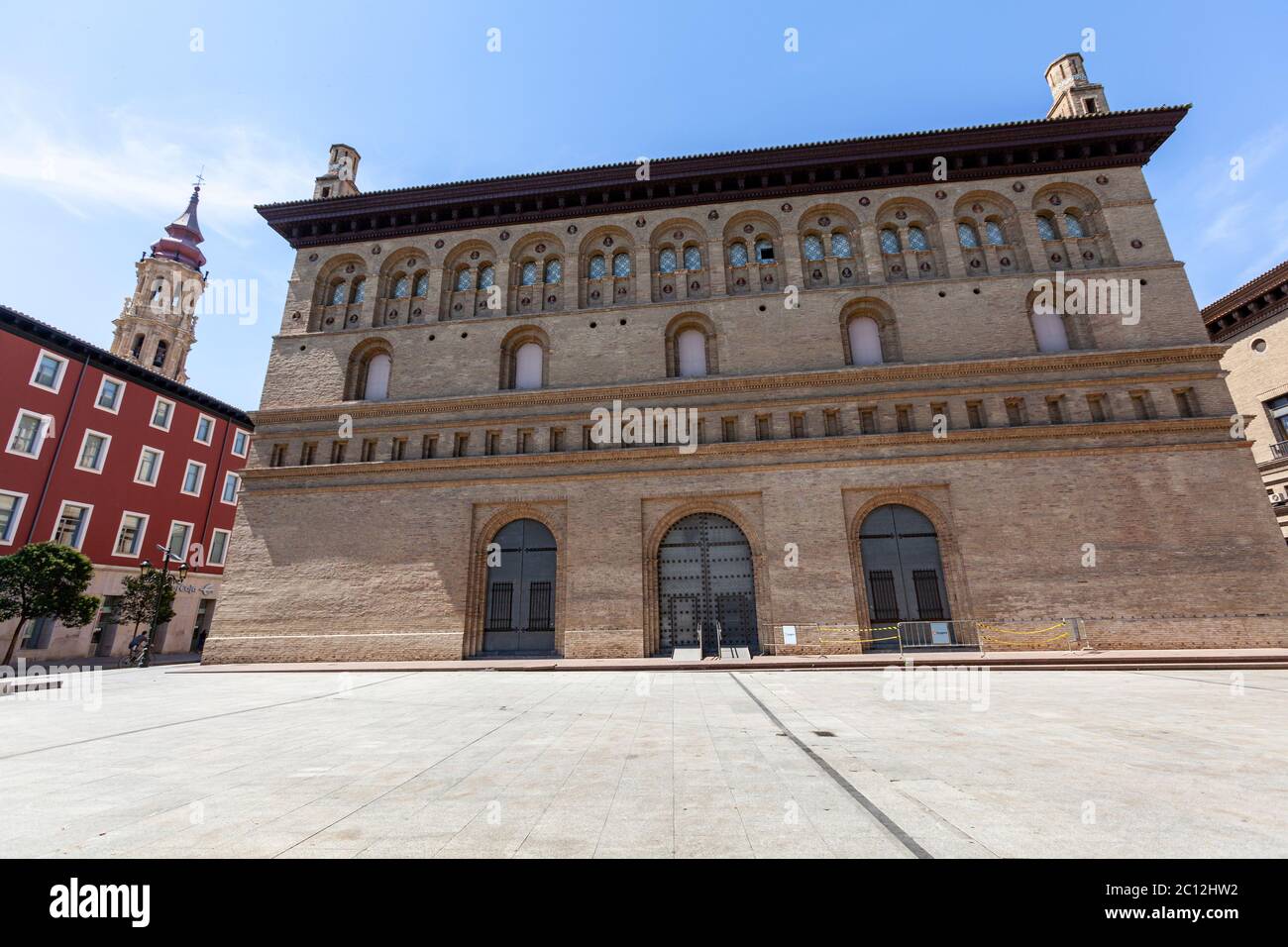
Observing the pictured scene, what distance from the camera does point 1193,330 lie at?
60.2 feet

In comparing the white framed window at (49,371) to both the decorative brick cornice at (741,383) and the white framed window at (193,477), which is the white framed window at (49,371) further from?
the decorative brick cornice at (741,383)

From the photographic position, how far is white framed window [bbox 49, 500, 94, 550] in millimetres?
24031

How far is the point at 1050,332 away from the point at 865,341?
669 centimetres

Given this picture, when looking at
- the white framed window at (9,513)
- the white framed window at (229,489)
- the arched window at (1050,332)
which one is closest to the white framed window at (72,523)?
the white framed window at (9,513)

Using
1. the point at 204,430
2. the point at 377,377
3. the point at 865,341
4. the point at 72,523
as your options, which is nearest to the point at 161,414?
the point at 204,430

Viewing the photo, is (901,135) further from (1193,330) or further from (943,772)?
(943,772)

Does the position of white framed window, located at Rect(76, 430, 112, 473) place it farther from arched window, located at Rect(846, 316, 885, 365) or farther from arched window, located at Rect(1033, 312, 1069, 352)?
arched window, located at Rect(1033, 312, 1069, 352)

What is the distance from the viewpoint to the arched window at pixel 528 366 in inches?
831

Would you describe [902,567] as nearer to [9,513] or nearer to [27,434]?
[9,513]

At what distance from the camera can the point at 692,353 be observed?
20.8 meters

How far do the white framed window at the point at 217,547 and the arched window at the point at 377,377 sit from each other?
55.0 ft

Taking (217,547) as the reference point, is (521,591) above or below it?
below
